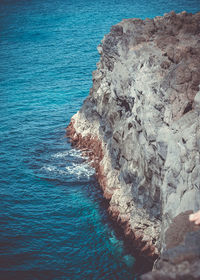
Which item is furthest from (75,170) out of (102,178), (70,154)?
(102,178)

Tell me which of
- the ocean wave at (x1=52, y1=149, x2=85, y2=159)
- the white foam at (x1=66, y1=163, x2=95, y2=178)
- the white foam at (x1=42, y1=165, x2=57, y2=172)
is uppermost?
the ocean wave at (x1=52, y1=149, x2=85, y2=159)

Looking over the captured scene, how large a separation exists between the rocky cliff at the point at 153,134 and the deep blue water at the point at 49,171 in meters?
2.84

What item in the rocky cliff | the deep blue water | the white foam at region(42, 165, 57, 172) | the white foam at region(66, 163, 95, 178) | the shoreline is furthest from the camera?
the white foam at region(42, 165, 57, 172)

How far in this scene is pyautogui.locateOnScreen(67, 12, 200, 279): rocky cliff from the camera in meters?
19.5

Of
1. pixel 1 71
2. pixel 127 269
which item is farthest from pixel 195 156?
pixel 1 71

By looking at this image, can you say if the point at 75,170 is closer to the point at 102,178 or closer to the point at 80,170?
the point at 80,170

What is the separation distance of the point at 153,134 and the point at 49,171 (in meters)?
19.3

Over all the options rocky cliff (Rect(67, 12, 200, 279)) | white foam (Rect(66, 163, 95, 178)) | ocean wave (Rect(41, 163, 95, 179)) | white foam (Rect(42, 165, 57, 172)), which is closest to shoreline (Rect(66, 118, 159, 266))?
rocky cliff (Rect(67, 12, 200, 279))

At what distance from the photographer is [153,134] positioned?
82.1 ft

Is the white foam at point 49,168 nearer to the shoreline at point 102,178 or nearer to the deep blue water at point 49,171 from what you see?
the deep blue water at point 49,171

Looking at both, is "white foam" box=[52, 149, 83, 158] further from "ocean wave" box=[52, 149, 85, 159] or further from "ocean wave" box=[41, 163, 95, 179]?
"ocean wave" box=[41, 163, 95, 179]

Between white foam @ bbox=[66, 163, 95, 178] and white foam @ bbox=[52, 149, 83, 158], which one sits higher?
white foam @ bbox=[52, 149, 83, 158]

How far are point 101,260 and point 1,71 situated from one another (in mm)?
57991

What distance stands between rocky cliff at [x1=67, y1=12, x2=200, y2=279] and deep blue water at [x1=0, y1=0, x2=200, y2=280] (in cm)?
284
